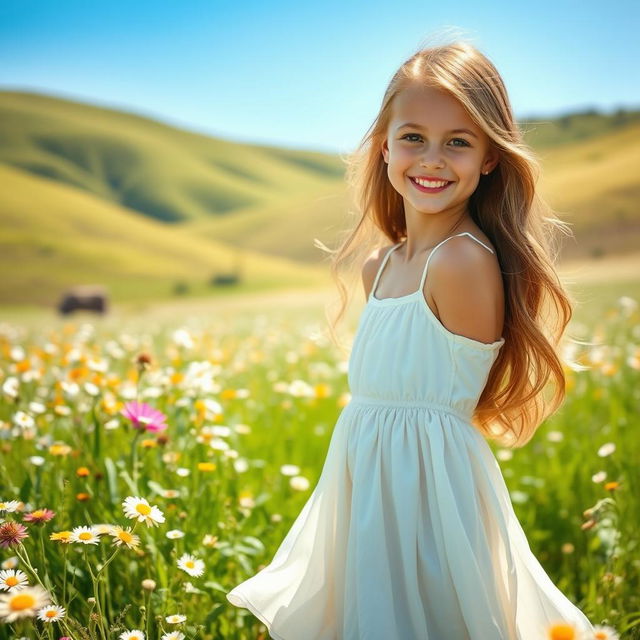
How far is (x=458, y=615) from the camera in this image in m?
1.42

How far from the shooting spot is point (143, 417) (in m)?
1.80

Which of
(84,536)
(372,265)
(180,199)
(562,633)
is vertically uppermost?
(372,265)

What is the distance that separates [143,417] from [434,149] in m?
0.98

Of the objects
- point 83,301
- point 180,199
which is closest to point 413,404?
point 83,301

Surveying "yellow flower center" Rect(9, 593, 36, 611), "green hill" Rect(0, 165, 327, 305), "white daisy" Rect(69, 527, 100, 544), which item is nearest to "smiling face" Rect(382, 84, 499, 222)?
"white daisy" Rect(69, 527, 100, 544)

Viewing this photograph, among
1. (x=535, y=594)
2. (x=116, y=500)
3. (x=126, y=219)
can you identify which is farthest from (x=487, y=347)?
(x=126, y=219)

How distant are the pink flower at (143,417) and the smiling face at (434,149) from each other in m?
0.86

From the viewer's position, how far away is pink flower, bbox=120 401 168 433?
1788 millimetres

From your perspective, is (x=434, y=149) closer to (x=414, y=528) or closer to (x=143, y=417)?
(x=414, y=528)

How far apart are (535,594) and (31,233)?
860 inches

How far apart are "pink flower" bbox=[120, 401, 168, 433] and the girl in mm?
453

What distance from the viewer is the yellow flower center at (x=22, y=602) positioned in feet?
3.36

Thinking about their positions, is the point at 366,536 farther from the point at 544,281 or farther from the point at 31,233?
the point at 31,233

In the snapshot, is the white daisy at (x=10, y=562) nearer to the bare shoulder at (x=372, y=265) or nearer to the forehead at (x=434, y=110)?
the bare shoulder at (x=372, y=265)
